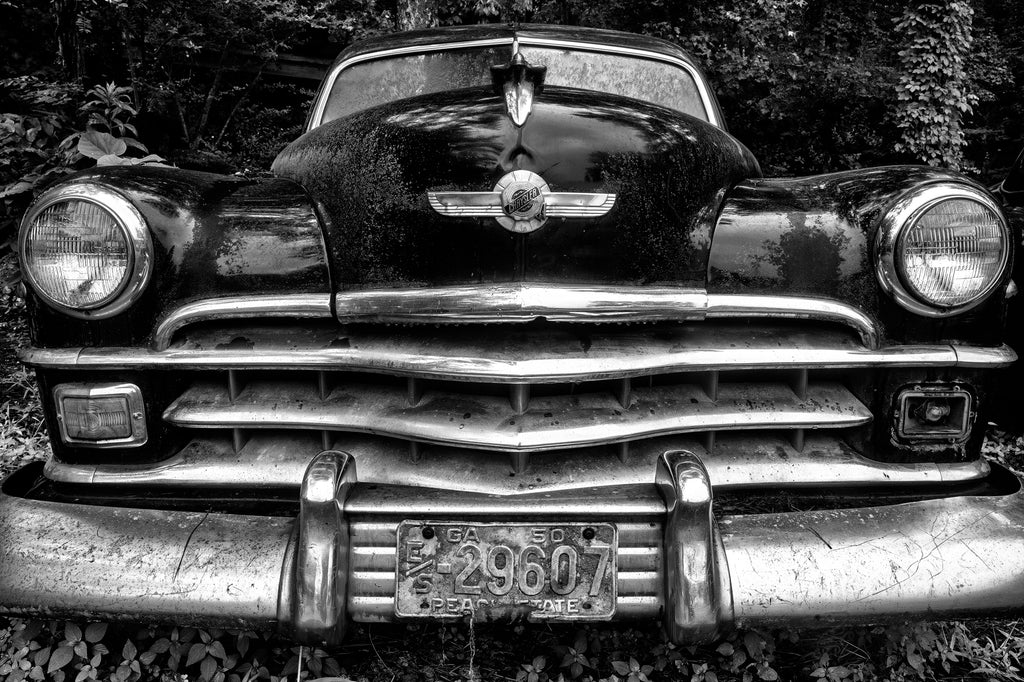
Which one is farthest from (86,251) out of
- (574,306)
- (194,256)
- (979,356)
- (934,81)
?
(934,81)

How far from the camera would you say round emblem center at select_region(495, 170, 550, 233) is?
1.45 meters

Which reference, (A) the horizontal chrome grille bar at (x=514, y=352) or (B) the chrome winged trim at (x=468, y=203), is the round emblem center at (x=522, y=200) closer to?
(B) the chrome winged trim at (x=468, y=203)

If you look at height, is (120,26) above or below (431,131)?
above

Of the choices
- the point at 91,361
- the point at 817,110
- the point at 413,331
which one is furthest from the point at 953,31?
the point at 91,361

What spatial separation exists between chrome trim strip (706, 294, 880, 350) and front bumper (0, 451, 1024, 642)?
0.37m

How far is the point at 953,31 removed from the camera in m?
8.23

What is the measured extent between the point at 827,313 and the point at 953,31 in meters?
9.00

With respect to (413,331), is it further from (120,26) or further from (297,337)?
(120,26)

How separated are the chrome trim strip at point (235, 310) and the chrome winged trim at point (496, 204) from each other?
356 mm

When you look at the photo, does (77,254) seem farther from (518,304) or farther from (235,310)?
(518,304)

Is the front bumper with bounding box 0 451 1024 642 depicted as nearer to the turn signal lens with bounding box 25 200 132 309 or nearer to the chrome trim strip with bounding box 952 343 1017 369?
the chrome trim strip with bounding box 952 343 1017 369

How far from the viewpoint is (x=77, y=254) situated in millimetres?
1457

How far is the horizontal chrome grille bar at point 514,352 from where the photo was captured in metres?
1.44

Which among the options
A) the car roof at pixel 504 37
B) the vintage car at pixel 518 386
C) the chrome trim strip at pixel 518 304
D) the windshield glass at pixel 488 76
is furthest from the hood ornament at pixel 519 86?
the car roof at pixel 504 37
